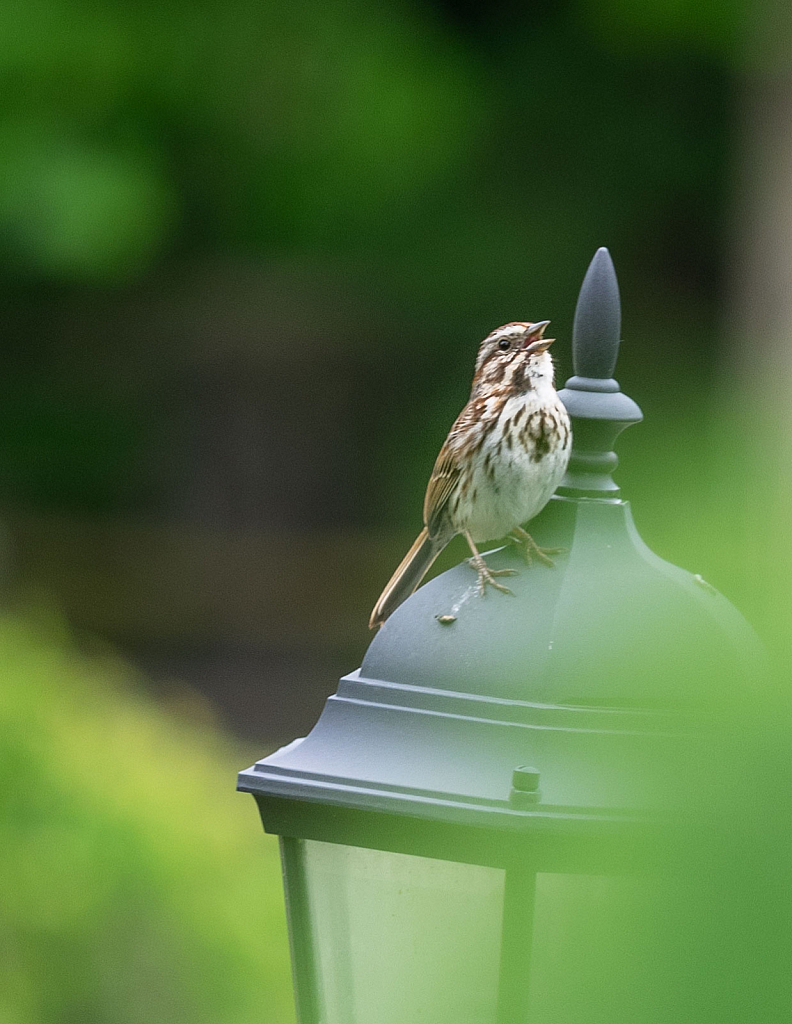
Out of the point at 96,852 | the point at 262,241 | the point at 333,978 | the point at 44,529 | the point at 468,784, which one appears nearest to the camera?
the point at 468,784

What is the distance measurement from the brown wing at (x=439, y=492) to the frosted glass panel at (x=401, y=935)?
564 mm

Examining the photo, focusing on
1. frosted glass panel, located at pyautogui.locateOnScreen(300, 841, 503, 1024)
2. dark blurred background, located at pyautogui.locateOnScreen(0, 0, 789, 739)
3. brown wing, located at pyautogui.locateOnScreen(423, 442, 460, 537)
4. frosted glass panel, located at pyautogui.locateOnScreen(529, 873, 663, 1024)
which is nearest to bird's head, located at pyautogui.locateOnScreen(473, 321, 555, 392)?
brown wing, located at pyautogui.locateOnScreen(423, 442, 460, 537)

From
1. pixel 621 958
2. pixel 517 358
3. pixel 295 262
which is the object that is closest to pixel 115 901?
pixel 517 358

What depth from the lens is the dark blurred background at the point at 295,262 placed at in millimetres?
6367

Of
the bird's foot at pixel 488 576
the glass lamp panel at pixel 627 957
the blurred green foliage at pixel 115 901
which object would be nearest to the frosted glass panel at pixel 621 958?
the glass lamp panel at pixel 627 957

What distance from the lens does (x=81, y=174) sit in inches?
241

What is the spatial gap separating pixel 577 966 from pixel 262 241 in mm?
Result: 6998

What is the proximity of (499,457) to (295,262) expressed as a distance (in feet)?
20.1

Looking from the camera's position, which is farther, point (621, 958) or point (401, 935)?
point (401, 935)

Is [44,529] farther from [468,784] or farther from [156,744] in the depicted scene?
[468,784]

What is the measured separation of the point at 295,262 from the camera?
757cm

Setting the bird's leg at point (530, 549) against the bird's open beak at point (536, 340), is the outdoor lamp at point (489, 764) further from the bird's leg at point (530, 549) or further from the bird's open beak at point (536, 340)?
the bird's open beak at point (536, 340)

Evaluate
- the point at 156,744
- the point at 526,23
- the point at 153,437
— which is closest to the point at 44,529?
the point at 153,437

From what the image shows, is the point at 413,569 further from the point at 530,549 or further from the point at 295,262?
the point at 295,262
